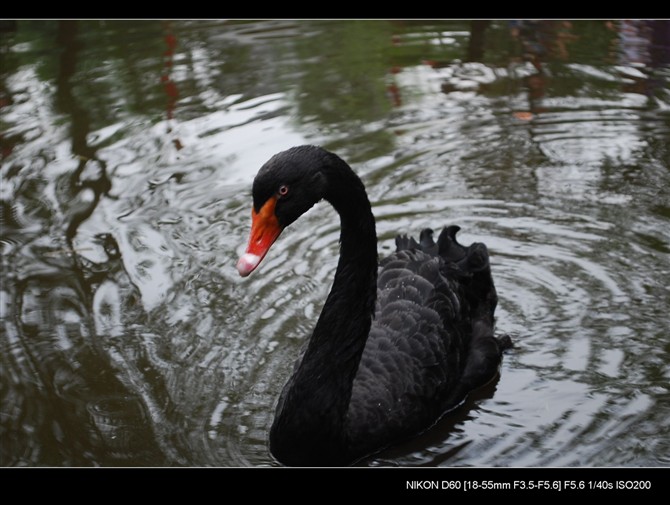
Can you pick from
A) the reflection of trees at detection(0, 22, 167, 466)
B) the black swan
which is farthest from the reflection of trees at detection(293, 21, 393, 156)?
the black swan

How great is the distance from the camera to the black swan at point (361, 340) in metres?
3.23

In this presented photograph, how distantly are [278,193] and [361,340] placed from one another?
76 cm

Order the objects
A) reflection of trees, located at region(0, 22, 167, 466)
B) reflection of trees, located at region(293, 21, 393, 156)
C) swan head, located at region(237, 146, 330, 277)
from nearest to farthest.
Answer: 1. swan head, located at region(237, 146, 330, 277)
2. reflection of trees, located at region(0, 22, 167, 466)
3. reflection of trees, located at region(293, 21, 393, 156)

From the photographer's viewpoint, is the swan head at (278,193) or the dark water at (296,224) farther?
the dark water at (296,224)

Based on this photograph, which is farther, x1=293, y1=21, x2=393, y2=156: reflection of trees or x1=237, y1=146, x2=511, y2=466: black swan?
x1=293, y1=21, x2=393, y2=156: reflection of trees

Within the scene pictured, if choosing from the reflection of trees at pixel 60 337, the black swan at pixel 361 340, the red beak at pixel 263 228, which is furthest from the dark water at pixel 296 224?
the red beak at pixel 263 228

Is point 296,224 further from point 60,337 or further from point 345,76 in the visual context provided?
point 345,76

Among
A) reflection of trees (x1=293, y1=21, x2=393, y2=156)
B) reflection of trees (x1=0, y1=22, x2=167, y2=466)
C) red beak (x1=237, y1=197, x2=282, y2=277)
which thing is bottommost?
reflection of trees (x1=0, y1=22, x2=167, y2=466)

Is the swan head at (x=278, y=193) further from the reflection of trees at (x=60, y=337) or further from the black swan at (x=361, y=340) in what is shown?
the reflection of trees at (x=60, y=337)

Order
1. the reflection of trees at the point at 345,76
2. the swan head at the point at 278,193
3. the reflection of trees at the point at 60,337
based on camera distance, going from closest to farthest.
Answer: the swan head at the point at 278,193 → the reflection of trees at the point at 60,337 → the reflection of trees at the point at 345,76

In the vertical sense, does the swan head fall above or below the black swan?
above

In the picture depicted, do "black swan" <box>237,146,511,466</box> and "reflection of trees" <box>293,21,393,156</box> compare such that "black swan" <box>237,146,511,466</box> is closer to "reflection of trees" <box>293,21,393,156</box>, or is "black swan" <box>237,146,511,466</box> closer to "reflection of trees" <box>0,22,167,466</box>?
"reflection of trees" <box>0,22,167,466</box>

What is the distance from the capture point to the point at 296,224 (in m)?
5.46

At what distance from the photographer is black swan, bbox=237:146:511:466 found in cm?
323
